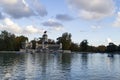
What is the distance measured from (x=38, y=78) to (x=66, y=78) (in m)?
4.29

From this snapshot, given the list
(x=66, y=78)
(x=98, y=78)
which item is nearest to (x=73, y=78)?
(x=66, y=78)

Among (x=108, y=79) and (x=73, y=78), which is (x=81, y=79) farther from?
(x=108, y=79)

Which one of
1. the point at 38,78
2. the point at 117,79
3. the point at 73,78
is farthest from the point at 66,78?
the point at 117,79

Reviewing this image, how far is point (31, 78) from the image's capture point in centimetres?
4497

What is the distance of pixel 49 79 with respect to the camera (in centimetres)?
4453

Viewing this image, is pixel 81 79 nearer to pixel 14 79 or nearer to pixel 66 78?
pixel 66 78

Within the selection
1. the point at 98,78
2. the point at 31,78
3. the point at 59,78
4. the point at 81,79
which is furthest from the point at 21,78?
Result: the point at 98,78

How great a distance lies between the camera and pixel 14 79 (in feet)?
140

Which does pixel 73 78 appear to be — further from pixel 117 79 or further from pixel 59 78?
pixel 117 79

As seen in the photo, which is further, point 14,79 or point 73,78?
point 73,78

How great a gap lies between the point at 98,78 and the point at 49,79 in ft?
26.1

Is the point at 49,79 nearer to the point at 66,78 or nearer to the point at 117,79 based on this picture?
the point at 66,78

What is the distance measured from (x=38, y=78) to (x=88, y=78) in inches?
304

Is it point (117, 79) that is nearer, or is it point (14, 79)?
point (14, 79)
